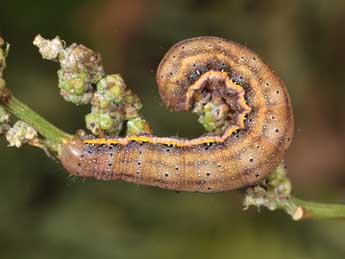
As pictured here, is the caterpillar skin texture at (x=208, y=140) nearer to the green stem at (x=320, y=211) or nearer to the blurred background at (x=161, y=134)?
the green stem at (x=320, y=211)

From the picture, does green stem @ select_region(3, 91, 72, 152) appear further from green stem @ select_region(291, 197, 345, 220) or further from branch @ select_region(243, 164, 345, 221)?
green stem @ select_region(291, 197, 345, 220)

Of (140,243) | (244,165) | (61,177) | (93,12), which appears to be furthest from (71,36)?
(244,165)

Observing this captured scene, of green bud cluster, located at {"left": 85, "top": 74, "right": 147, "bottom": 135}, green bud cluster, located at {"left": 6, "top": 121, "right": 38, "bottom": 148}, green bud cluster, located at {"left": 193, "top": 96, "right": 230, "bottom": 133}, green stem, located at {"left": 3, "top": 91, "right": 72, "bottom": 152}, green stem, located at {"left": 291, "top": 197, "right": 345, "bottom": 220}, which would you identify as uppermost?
green bud cluster, located at {"left": 193, "top": 96, "right": 230, "bottom": 133}

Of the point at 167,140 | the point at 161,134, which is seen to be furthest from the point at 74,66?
the point at 161,134

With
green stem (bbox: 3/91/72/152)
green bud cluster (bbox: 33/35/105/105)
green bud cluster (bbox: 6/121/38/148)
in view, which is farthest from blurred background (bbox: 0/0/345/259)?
green bud cluster (bbox: 6/121/38/148)

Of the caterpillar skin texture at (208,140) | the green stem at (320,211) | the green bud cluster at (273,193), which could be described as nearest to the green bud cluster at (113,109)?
the caterpillar skin texture at (208,140)

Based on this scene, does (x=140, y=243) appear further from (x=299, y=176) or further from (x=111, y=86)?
(x=111, y=86)
